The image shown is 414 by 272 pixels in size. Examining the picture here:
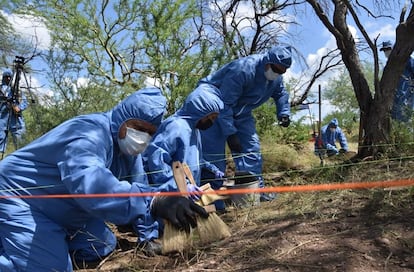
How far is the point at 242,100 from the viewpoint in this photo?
4.94 metres

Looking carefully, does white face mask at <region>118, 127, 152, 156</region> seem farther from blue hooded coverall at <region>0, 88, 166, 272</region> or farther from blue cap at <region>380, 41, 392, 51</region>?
blue cap at <region>380, 41, 392, 51</region>

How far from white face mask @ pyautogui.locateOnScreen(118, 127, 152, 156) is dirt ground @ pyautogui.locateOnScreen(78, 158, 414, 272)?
596 millimetres

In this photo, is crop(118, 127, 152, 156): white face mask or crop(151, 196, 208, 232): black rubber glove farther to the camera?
Answer: crop(118, 127, 152, 156): white face mask

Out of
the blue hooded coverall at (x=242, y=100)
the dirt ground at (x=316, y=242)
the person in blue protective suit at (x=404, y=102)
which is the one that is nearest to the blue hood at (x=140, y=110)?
the dirt ground at (x=316, y=242)

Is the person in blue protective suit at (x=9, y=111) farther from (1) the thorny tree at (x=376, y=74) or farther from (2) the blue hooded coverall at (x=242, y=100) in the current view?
(1) the thorny tree at (x=376, y=74)

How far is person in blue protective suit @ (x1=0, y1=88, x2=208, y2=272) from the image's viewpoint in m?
2.13

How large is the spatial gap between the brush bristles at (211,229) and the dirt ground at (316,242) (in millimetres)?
42

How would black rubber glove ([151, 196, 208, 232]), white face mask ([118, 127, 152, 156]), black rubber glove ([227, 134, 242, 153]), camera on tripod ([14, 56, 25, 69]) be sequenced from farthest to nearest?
camera on tripod ([14, 56, 25, 69])
black rubber glove ([227, 134, 242, 153])
white face mask ([118, 127, 152, 156])
black rubber glove ([151, 196, 208, 232])

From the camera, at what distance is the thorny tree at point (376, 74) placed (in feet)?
13.9

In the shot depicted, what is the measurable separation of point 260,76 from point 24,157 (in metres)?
2.95

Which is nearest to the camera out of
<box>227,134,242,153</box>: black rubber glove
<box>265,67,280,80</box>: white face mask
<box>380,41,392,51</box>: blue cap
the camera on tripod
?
<box>265,67,280,80</box>: white face mask

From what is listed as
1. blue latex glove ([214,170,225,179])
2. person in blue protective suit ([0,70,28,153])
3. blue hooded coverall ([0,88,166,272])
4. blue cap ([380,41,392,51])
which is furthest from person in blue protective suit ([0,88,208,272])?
person in blue protective suit ([0,70,28,153])

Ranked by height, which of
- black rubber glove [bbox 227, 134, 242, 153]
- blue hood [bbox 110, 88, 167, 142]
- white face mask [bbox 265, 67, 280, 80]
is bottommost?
black rubber glove [bbox 227, 134, 242, 153]

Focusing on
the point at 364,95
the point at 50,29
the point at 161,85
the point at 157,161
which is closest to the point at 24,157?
the point at 157,161
